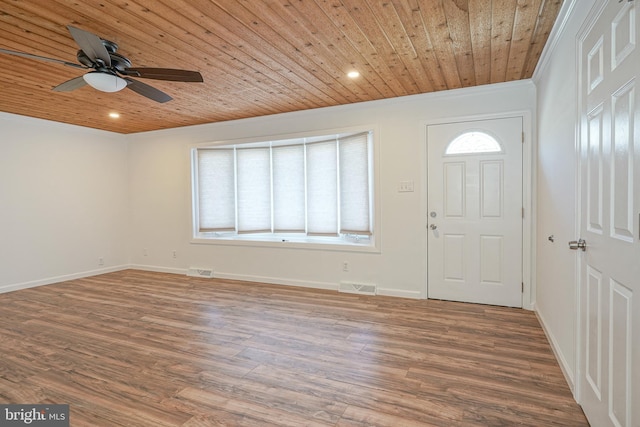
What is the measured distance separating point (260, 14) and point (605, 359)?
273 centimetres

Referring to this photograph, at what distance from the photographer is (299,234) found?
5.04m

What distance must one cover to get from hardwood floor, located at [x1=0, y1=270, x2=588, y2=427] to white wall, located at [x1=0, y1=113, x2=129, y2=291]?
1.01 metres

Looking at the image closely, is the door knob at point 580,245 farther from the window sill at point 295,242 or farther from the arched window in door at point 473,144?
the window sill at point 295,242

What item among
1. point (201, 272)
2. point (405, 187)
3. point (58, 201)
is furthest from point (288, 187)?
point (58, 201)

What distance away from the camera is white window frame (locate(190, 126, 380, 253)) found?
4.29 metres

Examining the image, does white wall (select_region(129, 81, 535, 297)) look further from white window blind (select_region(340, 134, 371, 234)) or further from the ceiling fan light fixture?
the ceiling fan light fixture

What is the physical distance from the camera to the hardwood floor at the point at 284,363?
1.91 meters

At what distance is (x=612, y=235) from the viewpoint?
57.1 inches

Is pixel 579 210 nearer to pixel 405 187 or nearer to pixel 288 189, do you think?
pixel 405 187

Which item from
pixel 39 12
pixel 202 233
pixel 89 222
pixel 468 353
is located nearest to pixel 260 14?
pixel 39 12

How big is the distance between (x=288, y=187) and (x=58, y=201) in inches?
144

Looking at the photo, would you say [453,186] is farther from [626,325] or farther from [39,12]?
[39,12]

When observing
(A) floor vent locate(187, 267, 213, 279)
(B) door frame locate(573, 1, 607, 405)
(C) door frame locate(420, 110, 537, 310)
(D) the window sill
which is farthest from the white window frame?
(B) door frame locate(573, 1, 607, 405)

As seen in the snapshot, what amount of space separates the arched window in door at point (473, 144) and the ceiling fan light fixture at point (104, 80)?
3.38m
